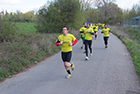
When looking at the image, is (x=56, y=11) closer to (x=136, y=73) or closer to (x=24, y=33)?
(x=24, y=33)

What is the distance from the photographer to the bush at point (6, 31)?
29.6ft

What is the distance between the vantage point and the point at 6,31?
9094mm

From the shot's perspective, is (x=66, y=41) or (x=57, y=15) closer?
(x=66, y=41)

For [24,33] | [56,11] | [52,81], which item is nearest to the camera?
[52,81]

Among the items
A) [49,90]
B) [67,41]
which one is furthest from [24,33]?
[49,90]

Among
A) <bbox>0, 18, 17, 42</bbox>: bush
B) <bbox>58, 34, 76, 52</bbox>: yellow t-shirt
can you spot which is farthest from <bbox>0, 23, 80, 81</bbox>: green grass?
<bbox>58, 34, 76, 52</bbox>: yellow t-shirt

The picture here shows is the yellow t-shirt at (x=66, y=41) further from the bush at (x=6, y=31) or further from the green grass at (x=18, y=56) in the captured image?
the bush at (x=6, y=31)

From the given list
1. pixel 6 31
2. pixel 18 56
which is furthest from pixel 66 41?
pixel 6 31

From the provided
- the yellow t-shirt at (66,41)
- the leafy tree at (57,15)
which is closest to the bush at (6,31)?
the yellow t-shirt at (66,41)

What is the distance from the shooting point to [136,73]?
614 centimetres

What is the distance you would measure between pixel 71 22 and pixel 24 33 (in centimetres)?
879

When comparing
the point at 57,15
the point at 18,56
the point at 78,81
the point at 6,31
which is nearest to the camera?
the point at 78,81

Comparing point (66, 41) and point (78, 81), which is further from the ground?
point (66, 41)

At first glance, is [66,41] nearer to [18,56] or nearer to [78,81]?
[78,81]
